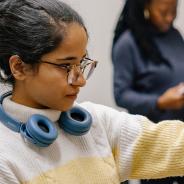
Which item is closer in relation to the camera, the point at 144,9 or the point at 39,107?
the point at 39,107

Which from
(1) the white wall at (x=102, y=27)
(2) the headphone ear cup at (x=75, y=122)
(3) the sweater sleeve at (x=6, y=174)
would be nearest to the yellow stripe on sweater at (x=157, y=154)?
(2) the headphone ear cup at (x=75, y=122)

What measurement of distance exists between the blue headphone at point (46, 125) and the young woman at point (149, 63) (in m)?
0.77

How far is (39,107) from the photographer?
1.07 metres

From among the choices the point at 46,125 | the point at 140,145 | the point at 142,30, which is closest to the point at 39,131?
the point at 46,125

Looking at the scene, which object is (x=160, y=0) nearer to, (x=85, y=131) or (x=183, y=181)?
(x=183, y=181)

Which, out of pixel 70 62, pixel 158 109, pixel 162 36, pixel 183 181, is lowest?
pixel 183 181

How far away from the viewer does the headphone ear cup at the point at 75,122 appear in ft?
3.53

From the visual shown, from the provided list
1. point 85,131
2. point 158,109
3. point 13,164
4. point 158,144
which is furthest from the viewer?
point 158,109

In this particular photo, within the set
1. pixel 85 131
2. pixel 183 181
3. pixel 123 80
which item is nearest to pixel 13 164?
pixel 85 131

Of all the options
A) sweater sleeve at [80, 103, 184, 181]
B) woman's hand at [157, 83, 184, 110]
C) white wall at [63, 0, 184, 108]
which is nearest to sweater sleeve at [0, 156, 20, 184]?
sweater sleeve at [80, 103, 184, 181]

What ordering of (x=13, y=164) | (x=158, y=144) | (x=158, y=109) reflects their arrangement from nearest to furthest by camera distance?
1. (x=13, y=164)
2. (x=158, y=144)
3. (x=158, y=109)

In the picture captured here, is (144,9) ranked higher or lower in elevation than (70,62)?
lower

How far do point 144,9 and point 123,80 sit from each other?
30 cm

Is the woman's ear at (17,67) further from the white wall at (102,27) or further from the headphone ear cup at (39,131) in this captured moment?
the white wall at (102,27)
